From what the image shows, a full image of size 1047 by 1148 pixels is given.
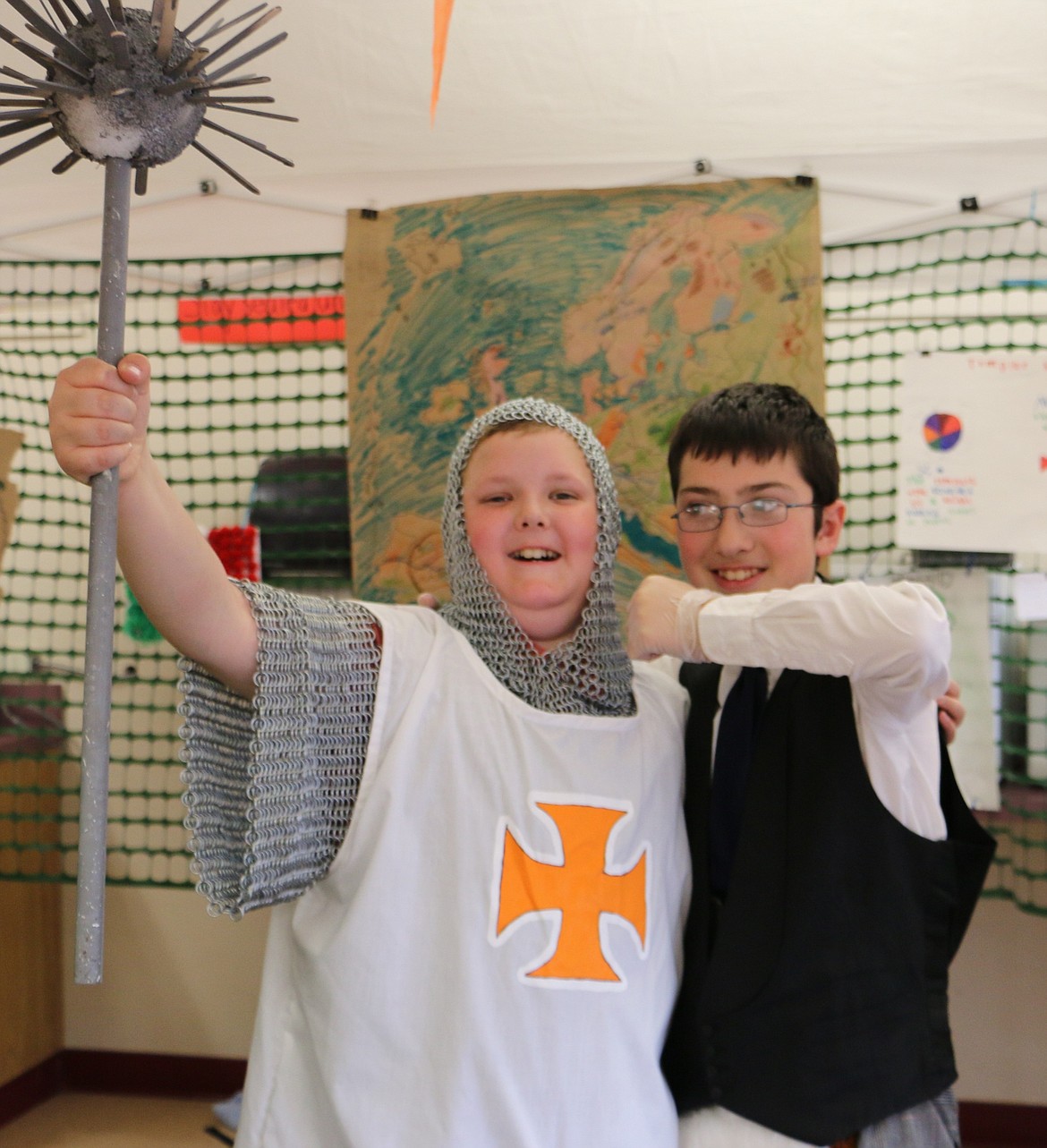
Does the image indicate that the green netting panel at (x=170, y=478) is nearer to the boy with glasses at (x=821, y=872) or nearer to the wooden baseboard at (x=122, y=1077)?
the wooden baseboard at (x=122, y=1077)

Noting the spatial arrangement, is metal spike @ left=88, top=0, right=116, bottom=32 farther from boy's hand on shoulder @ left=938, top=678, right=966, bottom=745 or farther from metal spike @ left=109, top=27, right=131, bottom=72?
boy's hand on shoulder @ left=938, top=678, right=966, bottom=745

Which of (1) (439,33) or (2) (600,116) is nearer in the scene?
(1) (439,33)

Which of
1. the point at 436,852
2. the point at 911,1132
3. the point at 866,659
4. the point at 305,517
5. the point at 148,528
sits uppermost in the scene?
the point at 305,517

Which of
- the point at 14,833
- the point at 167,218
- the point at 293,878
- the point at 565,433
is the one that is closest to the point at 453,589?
the point at 565,433

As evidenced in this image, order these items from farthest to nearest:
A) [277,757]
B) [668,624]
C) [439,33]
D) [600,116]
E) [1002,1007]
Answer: [1002,1007], [600,116], [439,33], [668,624], [277,757]

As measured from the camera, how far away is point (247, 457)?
2.97m

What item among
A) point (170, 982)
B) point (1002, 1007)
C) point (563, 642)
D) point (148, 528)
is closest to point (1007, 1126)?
point (1002, 1007)

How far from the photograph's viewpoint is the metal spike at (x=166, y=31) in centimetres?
78

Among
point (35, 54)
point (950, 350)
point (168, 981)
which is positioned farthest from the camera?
point (168, 981)

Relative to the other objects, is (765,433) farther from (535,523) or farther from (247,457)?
(247,457)

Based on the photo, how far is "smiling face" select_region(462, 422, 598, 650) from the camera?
1.46m

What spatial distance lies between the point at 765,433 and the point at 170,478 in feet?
6.17

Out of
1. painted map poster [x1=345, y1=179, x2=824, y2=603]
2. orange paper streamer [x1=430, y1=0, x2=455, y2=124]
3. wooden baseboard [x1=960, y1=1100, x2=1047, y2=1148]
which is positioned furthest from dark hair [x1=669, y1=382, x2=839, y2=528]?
wooden baseboard [x1=960, y1=1100, x2=1047, y2=1148]

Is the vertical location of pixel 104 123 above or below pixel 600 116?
below
